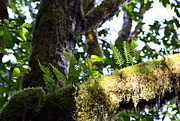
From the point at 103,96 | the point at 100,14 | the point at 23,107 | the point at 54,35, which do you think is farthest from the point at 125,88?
the point at 100,14

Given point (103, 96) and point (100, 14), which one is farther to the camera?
point (100, 14)

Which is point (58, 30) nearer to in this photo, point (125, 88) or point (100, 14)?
point (100, 14)

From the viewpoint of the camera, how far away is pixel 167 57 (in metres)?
1.40

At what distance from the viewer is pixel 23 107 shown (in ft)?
3.92

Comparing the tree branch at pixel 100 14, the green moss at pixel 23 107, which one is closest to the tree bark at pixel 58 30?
the tree branch at pixel 100 14

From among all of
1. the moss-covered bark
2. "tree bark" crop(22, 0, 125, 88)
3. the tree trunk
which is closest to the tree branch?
"tree bark" crop(22, 0, 125, 88)

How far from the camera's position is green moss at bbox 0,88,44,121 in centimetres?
117

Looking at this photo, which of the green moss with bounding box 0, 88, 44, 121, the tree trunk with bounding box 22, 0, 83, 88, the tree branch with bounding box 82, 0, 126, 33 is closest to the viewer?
the green moss with bounding box 0, 88, 44, 121

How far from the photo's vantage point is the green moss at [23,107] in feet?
3.85

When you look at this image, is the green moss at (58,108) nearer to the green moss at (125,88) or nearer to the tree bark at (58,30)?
the green moss at (125,88)

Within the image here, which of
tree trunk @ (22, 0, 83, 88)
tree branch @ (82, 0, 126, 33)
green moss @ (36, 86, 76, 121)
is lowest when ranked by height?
green moss @ (36, 86, 76, 121)

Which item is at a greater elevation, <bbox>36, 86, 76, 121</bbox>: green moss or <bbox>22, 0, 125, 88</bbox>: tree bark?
<bbox>22, 0, 125, 88</bbox>: tree bark

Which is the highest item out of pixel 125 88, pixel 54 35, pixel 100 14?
pixel 100 14

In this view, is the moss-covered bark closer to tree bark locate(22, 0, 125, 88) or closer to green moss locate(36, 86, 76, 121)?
green moss locate(36, 86, 76, 121)
